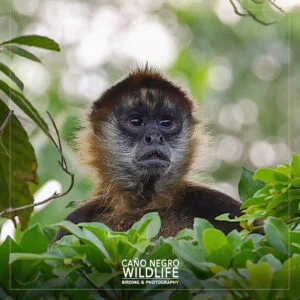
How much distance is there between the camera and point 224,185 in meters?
5.41

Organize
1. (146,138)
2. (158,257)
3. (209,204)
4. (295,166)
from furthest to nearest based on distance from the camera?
(146,138)
(209,204)
(295,166)
(158,257)

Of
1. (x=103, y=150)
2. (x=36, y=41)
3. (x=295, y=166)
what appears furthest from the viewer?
(x=103, y=150)

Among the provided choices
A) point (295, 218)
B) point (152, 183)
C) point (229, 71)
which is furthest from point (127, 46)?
point (229, 71)

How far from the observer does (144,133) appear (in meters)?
5.24

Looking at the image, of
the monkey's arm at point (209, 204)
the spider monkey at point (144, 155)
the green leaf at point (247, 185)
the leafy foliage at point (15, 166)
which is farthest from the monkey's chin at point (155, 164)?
the green leaf at point (247, 185)

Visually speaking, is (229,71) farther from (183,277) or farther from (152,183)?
(183,277)

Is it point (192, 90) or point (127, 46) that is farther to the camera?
point (192, 90)

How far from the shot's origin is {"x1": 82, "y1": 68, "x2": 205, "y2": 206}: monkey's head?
5.15 meters

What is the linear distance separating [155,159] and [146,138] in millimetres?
189

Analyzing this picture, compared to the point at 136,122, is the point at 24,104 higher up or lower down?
lower down

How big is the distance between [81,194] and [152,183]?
1.84 ft

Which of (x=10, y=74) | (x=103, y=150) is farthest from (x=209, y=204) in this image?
(x=10, y=74)

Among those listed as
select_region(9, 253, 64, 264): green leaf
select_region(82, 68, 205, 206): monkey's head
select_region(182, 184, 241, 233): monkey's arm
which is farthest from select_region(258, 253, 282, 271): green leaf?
select_region(82, 68, 205, 206): monkey's head

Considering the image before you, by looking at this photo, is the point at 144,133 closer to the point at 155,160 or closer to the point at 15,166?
the point at 155,160
